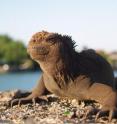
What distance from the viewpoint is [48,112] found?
20.7ft

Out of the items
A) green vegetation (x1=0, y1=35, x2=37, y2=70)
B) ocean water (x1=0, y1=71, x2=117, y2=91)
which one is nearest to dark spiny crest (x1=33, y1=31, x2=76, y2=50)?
ocean water (x1=0, y1=71, x2=117, y2=91)

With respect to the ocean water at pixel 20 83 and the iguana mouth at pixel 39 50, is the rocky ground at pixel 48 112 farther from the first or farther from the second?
the ocean water at pixel 20 83

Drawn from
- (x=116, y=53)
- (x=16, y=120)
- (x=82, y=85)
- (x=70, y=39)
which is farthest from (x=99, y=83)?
(x=116, y=53)

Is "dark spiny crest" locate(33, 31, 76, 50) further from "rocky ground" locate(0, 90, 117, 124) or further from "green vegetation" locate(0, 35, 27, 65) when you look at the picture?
"green vegetation" locate(0, 35, 27, 65)

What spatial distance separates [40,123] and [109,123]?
0.78m

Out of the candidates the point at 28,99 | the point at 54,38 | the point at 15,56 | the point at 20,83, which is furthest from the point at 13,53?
the point at 54,38

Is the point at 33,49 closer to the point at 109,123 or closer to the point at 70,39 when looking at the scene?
the point at 70,39

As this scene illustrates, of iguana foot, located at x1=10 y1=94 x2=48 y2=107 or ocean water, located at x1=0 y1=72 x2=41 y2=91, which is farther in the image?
ocean water, located at x1=0 y1=72 x2=41 y2=91

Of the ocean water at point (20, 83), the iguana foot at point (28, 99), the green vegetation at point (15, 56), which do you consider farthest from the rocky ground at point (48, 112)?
the green vegetation at point (15, 56)

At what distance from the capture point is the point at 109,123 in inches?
218

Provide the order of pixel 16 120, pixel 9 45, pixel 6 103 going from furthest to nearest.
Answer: pixel 9 45 < pixel 6 103 < pixel 16 120

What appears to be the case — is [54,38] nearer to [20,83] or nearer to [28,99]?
[28,99]

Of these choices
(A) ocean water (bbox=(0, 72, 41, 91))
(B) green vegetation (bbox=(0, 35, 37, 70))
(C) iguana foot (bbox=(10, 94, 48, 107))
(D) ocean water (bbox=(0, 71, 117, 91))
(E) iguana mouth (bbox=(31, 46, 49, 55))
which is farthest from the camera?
(B) green vegetation (bbox=(0, 35, 37, 70))

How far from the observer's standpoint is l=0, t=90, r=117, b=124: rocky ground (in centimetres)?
566
